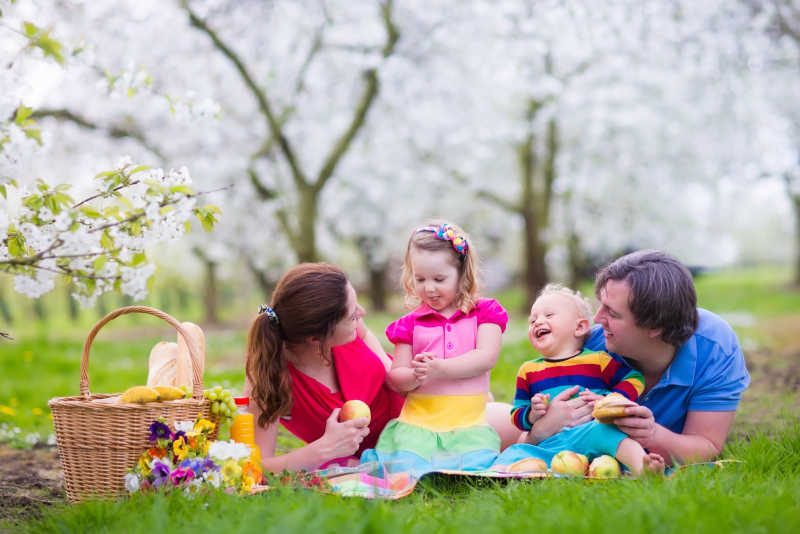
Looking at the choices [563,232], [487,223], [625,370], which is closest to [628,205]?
[563,232]

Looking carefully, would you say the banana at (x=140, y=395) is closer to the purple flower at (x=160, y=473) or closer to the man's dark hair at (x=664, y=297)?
the purple flower at (x=160, y=473)

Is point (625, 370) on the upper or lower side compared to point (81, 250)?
lower

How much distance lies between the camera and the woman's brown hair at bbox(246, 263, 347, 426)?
3.37 meters

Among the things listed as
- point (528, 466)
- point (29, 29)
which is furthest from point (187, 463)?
point (29, 29)

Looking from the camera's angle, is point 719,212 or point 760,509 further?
point 719,212

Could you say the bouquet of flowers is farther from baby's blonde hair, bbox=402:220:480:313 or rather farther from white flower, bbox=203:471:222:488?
baby's blonde hair, bbox=402:220:480:313

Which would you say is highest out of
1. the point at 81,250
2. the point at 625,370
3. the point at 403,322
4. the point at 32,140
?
the point at 32,140

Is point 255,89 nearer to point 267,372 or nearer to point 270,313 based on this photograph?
point 270,313

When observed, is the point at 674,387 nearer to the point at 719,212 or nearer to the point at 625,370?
the point at 625,370

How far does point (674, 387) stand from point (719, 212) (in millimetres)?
22214

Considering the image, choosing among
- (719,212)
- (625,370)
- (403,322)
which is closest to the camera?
(625,370)

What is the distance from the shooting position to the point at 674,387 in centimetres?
325

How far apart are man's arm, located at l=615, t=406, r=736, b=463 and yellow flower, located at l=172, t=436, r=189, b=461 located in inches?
71.7

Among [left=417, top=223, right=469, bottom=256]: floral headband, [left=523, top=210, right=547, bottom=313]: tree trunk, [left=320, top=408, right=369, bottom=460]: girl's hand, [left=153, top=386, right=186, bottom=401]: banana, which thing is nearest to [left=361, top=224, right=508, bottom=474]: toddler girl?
[left=417, top=223, right=469, bottom=256]: floral headband
